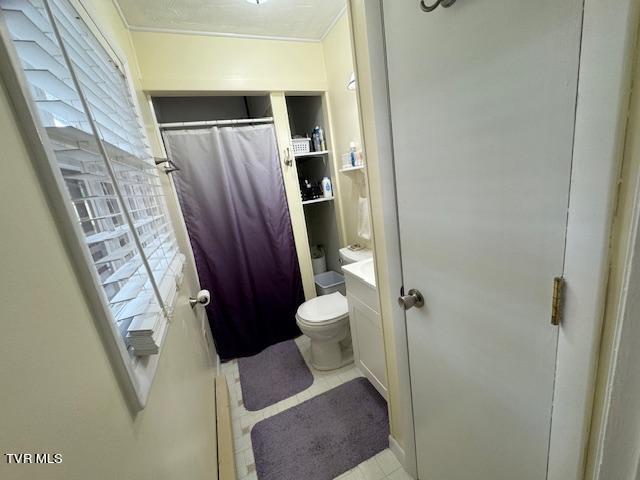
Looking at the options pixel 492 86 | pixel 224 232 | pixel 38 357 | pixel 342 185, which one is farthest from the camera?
pixel 342 185

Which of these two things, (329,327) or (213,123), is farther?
(213,123)

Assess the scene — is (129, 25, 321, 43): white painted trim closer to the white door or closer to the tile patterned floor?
the white door

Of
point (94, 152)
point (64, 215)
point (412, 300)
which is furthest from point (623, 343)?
point (94, 152)

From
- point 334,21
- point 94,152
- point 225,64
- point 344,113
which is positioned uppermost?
point 334,21

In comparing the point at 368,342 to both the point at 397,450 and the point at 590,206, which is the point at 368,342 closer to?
the point at 397,450

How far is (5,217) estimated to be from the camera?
1.10 feet

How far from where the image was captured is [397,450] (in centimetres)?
134

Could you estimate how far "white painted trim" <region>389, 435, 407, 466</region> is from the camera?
1308 millimetres

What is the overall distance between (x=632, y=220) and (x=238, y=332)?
2.39 meters

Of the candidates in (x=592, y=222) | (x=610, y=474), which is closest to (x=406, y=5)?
(x=592, y=222)

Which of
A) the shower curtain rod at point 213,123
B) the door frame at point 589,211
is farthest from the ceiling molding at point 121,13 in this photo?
the door frame at point 589,211

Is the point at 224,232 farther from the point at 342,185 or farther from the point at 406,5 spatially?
the point at 406,5

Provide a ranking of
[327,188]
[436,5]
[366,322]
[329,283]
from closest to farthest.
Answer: [436,5], [366,322], [327,188], [329,283]

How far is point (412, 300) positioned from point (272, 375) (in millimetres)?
1556
